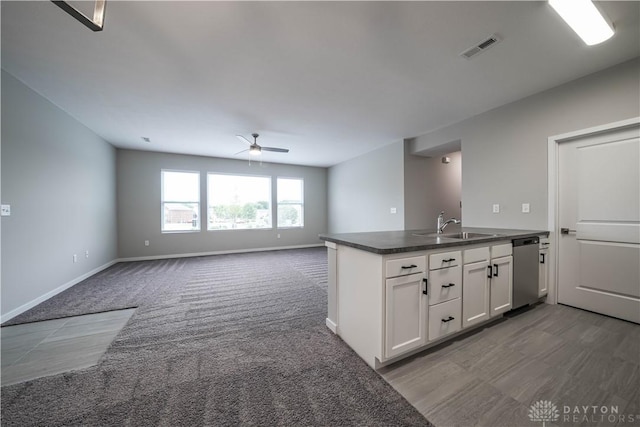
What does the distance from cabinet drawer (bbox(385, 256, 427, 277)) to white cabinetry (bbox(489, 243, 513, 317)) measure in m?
1.02

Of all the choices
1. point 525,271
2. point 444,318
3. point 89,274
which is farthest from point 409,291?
point 89,274

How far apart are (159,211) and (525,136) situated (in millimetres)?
7298

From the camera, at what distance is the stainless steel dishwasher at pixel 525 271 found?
244 centimetres

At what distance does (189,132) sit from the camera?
4.31m

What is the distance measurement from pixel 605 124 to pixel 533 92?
845mm

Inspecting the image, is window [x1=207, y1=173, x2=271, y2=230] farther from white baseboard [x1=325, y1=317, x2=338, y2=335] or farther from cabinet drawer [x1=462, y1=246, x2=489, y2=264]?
cabinet drawer [x1=462, y1=246, x2=489, y2=264]

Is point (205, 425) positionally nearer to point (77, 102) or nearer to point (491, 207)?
point (491, 207)

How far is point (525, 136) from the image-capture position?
3053 millimetres

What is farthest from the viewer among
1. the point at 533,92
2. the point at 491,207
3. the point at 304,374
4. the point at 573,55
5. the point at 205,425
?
the point at 491,207

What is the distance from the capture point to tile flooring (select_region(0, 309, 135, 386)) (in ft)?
5.54

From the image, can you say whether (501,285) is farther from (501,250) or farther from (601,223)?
(601,223)

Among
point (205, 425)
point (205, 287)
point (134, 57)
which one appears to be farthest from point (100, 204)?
point (205, 425)

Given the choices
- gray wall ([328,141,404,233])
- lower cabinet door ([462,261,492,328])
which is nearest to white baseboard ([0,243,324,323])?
gray wall ([328,141,404,233])

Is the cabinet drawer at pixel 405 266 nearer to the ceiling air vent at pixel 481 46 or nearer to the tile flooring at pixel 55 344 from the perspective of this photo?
the ceiling air vent at pixel 481 46
